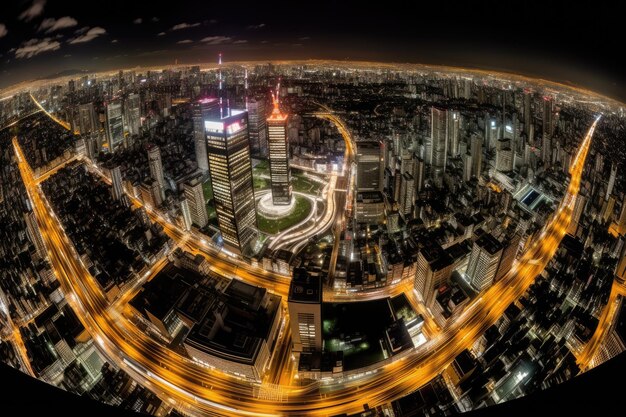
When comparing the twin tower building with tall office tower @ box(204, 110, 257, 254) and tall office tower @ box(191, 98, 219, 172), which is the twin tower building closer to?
tall office tower @ box(204, 110, 257, 254)

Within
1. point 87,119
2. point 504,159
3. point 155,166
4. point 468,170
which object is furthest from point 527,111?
point 87,119

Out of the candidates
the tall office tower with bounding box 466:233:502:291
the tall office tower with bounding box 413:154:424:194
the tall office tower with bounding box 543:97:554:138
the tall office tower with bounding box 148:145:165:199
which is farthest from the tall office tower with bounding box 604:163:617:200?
the tall office tower with bounding box 148:145:165:199

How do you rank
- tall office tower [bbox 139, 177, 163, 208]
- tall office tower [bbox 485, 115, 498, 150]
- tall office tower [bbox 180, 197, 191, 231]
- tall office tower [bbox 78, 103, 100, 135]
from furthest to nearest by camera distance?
tall office tower [bbox 485, 115, 498, 150] → tall office tower [bbox 78, 103, 100, 135] → tall office tower [bbox 139, 177, 163, 208] → tall office tower [bbox 180, 197, 191, 231]

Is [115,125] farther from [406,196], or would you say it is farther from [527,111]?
[527,111]

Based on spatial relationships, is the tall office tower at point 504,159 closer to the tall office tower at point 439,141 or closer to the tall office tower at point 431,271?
the tall office tower at point 439,141

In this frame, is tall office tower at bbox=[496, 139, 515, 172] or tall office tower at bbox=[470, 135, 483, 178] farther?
tall office tower at bbox=[470, 135, 483, 178]

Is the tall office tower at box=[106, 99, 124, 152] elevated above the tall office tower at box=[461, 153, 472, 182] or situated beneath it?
elevated above

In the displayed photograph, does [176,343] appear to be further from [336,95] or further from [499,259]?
[336,95]
